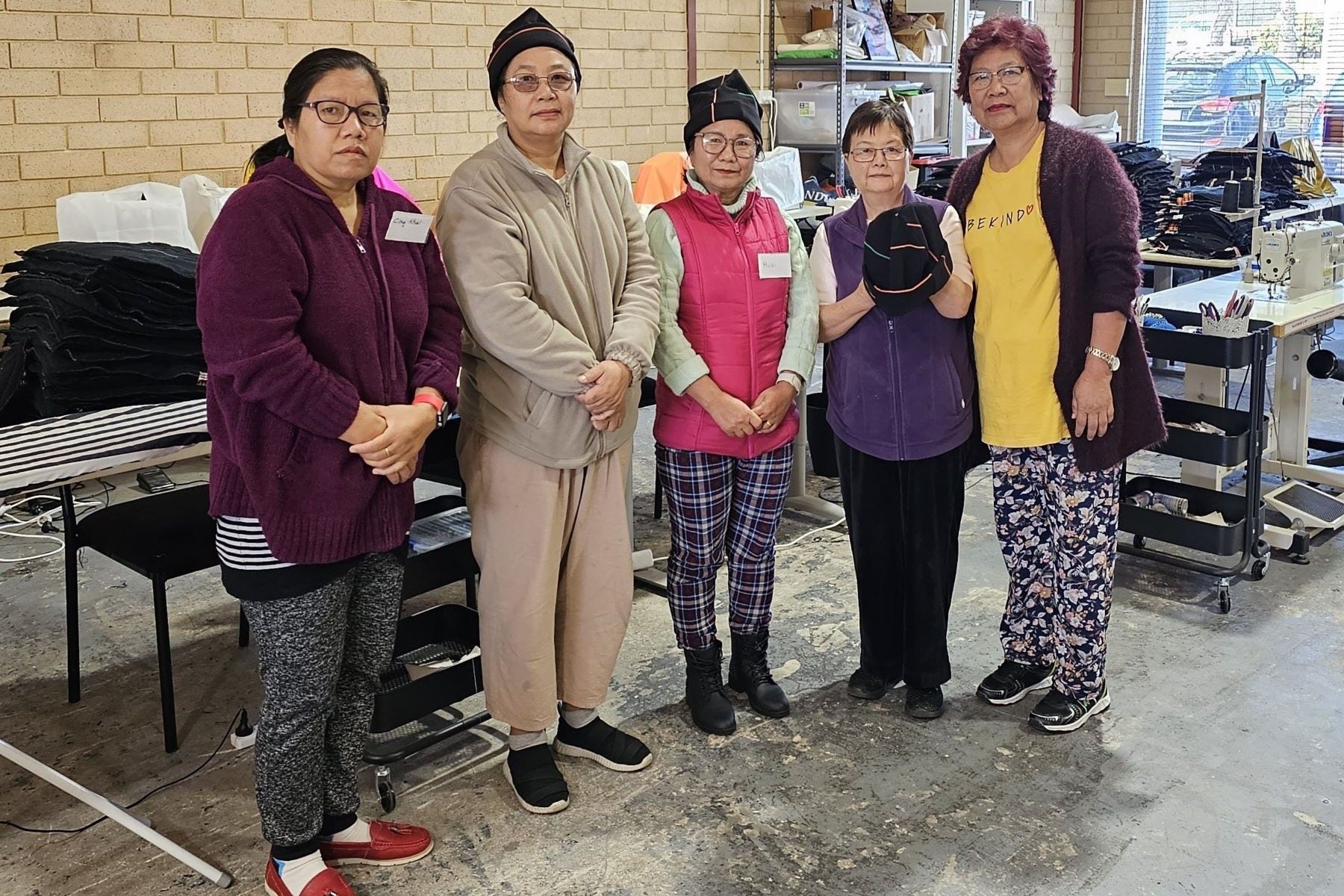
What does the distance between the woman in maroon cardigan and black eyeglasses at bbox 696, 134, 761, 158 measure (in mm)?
482

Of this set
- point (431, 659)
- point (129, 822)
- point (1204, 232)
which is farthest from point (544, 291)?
point (1204, 232)

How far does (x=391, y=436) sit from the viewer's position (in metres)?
2.05

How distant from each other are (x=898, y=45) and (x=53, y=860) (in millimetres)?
6479

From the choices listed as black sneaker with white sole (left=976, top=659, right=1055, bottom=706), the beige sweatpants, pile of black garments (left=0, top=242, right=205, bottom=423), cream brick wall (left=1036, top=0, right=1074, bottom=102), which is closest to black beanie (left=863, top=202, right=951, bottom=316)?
the beige sweatpants

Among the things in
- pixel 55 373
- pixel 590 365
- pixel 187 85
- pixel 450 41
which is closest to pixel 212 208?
pixel 187 85

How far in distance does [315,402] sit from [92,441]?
579 millimetres

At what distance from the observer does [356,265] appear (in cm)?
203

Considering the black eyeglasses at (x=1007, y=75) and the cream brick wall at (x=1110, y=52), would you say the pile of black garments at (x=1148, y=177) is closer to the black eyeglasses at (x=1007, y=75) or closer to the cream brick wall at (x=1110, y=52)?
the black eyeglasses at (x=1007, y=75)

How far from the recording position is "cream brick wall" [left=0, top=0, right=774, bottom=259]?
436cm

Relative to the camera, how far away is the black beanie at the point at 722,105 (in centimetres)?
255

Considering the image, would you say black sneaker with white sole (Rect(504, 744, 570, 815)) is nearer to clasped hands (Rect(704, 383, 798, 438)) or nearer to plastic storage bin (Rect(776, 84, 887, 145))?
clasped hands (Rect(704, 383, 798, 438))

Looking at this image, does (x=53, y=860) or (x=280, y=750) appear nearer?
(x=280, y=750)

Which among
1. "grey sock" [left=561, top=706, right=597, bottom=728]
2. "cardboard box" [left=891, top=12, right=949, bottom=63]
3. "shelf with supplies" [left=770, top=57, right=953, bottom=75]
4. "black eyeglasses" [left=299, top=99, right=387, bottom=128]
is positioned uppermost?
"cardboard box" [left=891, top=12, right=949, bottom=63]

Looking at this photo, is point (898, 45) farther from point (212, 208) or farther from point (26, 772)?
point (26, 772)
